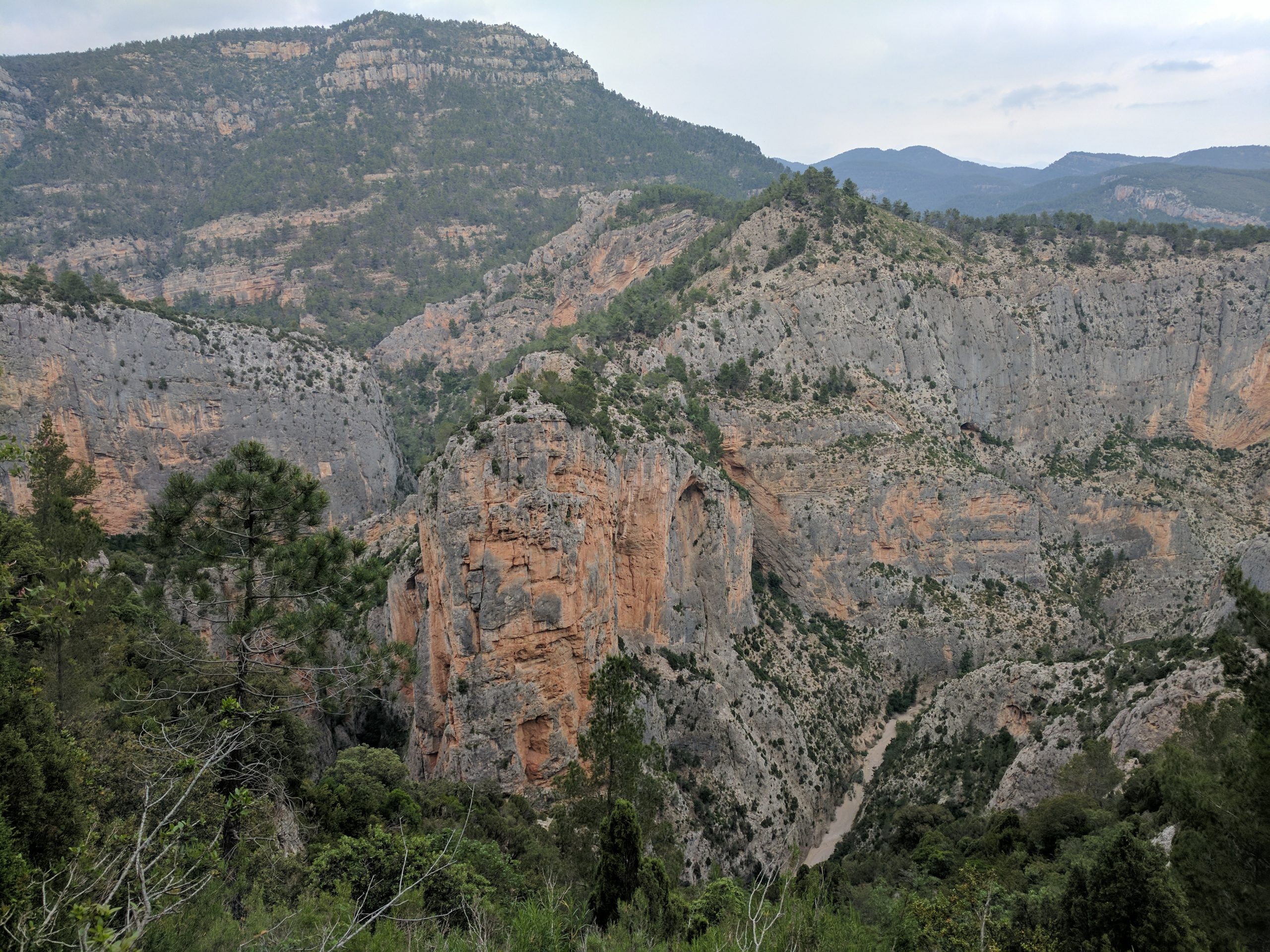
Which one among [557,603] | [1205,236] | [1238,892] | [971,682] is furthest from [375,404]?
[1205,236]

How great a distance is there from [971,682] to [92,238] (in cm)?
12640

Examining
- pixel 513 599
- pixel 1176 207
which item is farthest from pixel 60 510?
pixel 1176 207

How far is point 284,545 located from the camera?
1599 cm

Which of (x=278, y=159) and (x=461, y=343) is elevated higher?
(x=278, y=159)

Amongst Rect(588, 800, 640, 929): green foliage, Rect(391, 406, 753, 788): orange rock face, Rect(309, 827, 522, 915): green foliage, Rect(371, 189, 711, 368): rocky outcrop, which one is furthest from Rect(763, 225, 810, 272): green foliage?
Rect(309, 827, 522, 915): green foliage

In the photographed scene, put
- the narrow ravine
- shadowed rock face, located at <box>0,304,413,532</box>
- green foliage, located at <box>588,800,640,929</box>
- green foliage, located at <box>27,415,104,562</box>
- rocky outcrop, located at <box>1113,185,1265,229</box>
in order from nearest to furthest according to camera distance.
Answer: green foliage, located at <box>588,800,640,929</box> < green foliage, located at <box>27,415,104,562</box> < the narrow ravine < shadowed rock face, located at <box>0,304,413,532</box> < rocky outcrop, located at <box>1113,185,1265,229</box>

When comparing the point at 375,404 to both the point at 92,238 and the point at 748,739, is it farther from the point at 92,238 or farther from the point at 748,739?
the point at 92,238

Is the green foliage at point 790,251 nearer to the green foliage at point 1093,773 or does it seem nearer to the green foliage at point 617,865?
the green foliage at point 1093,773

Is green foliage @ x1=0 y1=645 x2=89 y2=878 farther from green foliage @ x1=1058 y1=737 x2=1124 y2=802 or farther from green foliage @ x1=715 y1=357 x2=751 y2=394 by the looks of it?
green foliage @ x1=715 y1=357 x2=751 y2=394

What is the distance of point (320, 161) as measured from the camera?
126375mm

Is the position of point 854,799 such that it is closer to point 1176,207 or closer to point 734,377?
point 734,377

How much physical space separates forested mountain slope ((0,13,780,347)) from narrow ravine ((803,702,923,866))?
8309cm

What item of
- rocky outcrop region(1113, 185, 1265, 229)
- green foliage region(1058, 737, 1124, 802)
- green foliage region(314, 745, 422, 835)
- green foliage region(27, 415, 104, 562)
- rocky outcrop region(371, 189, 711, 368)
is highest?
rocky outcrop region(1113, 185, 1265, 229)

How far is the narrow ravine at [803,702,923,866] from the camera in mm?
39625
